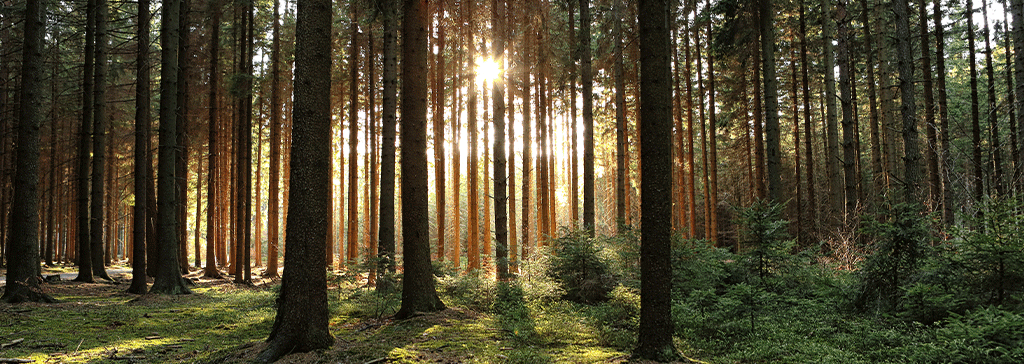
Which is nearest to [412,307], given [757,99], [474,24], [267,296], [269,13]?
[267,296]

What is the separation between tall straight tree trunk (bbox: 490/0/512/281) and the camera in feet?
41.0

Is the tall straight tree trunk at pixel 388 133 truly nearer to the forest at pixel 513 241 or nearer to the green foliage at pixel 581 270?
the forest at pixel 513 241

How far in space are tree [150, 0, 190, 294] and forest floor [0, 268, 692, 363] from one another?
1.40m

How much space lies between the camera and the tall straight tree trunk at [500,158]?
12.5m

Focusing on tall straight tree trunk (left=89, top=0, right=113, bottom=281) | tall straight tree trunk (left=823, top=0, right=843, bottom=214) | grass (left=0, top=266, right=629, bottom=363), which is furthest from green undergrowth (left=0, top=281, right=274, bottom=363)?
tall straight tree trunk (left=823, top=0, right=843, bottom=214)

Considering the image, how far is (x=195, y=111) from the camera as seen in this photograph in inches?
825

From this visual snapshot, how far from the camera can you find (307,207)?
19.1ft

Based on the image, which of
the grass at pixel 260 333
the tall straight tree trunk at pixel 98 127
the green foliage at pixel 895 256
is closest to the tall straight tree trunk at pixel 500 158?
the grass at pixel 260 333

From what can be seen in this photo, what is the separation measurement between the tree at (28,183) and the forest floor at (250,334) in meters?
0.78

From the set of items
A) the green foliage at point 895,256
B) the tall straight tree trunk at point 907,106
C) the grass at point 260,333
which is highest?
the tall straight tree trunk at point 907,106

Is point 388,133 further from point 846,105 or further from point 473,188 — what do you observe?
point 846,105

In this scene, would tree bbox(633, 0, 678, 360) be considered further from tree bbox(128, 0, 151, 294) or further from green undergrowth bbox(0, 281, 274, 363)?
tree bbox(128, 0, 151, 294)

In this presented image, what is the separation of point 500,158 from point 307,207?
8.04m

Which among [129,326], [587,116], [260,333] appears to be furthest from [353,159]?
[260,333]
